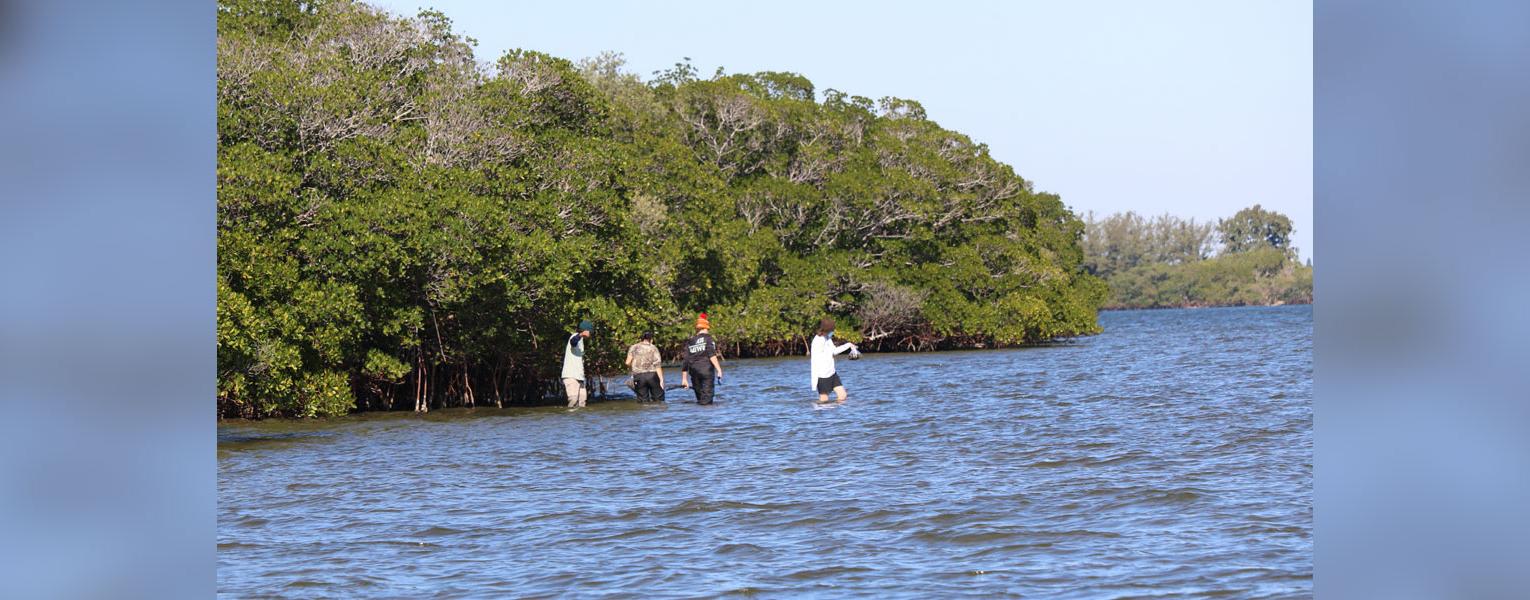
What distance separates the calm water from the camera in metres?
8.72

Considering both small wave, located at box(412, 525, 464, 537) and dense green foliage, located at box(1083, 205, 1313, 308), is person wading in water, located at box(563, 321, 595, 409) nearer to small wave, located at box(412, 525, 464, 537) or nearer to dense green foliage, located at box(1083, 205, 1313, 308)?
small wave, located at box(412, 525, 464, 537)

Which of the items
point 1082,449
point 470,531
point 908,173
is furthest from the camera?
point 908,173

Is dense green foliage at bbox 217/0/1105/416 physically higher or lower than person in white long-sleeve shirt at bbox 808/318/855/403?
higher

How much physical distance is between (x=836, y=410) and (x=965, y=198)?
3305 cm

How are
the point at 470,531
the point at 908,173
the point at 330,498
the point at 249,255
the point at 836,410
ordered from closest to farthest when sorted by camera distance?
the point at 470,531 < the point at 330,498 < the point at 249,255 < the point at 836,410 < the point at 908,173

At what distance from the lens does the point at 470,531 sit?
10805mm

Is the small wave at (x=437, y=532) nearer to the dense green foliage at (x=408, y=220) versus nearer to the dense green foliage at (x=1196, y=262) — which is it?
the dense green foliage at (x=408, y=220)

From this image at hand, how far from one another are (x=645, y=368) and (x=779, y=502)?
12.1m

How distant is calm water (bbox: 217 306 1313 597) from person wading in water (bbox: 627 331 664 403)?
0.81 metres
